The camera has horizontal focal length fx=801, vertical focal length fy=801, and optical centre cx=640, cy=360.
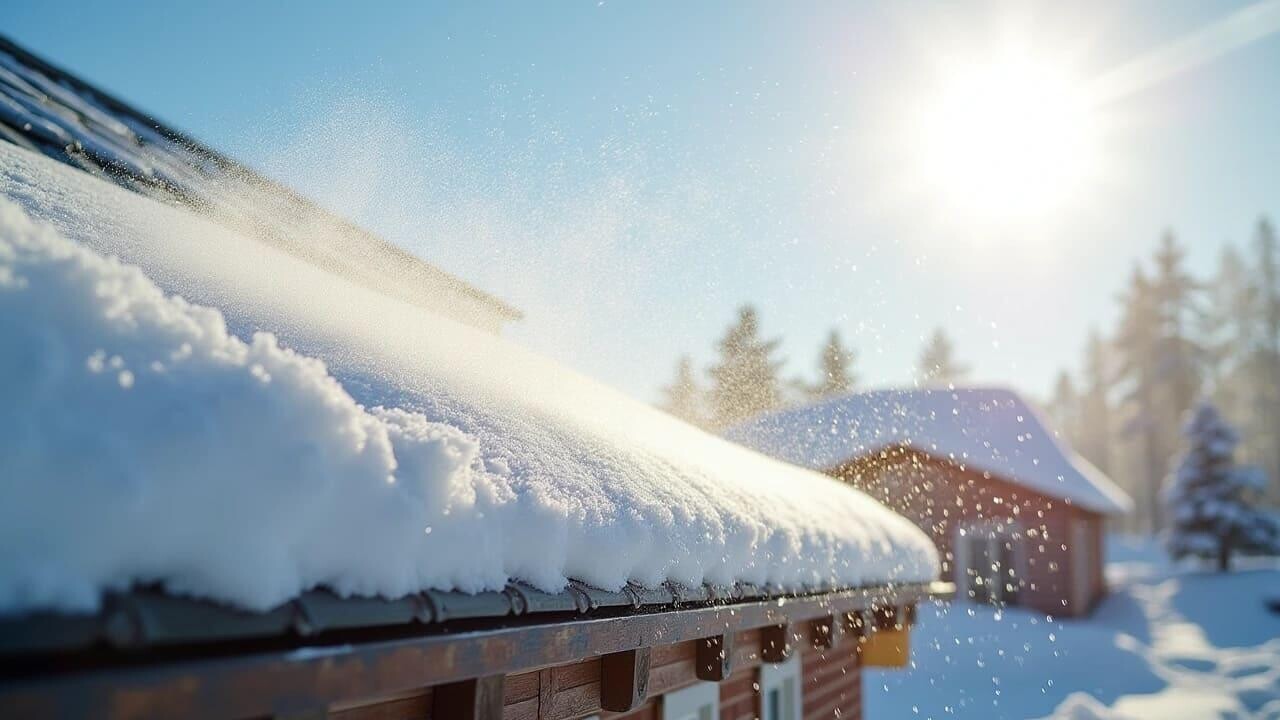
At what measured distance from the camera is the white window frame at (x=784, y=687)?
5629 millimetres

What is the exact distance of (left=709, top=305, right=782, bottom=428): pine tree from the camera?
2891 cm

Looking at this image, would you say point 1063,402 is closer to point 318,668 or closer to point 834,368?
point 834,368

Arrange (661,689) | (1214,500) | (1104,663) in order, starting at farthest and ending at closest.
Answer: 1. (1214,500)
2. (1104,663)
3. (661,689)

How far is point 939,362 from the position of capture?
44812mm

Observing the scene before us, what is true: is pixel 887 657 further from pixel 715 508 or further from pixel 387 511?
pixel 387 511

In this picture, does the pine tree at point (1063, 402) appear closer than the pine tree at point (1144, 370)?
No

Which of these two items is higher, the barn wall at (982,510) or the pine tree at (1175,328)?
the pine tree at (1175,328)

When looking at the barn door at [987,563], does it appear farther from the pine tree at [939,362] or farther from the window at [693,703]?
the pine tree at [939,362]

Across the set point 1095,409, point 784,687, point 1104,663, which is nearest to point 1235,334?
point 1095,409

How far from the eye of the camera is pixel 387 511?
1.57 metres

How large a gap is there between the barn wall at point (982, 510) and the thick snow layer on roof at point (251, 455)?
1660 centimetres

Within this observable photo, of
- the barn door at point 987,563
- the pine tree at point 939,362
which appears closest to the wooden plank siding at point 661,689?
the barn door at point 987,563

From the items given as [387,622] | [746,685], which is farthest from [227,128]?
[746,685]

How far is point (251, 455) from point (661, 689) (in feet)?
10.0
